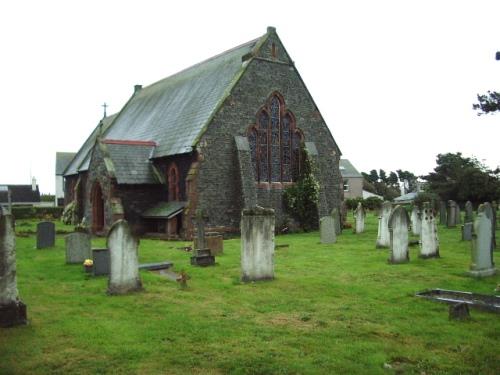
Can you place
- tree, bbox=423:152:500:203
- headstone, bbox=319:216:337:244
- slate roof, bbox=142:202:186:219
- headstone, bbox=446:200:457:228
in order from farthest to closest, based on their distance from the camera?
1. tree, bbox=423:152:500:203
2. headstone, bbox=446:200:457:228
3. slate roof, bbox=142:202:186:219
4. headstone, bbox=319:216:337:244

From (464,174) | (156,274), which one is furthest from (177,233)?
(464,174)

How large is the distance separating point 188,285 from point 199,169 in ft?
42.7

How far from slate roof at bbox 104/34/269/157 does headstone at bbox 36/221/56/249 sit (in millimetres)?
7613

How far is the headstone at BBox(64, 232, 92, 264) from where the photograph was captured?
1527cm

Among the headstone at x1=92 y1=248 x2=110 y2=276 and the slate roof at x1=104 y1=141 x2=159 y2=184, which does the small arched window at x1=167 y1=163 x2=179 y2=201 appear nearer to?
the slate roof at x1=104 y1=141 x2=159 y2=184

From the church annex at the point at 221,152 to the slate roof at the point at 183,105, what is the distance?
0.28 ft

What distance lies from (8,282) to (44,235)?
41.9ft

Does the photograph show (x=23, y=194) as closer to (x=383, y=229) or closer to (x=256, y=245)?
(x=383, y=229)

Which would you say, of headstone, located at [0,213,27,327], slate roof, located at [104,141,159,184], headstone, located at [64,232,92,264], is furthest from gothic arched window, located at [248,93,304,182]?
headstone, located at [0,213,27,327]

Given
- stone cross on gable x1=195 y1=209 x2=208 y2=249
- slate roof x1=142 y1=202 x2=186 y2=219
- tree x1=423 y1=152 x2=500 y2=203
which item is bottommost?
stone cross on gable x1=195 y1=209 x2=208 y2=249

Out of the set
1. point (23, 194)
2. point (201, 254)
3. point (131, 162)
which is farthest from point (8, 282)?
point (23, 194)

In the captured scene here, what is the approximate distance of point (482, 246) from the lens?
1227 centimetres

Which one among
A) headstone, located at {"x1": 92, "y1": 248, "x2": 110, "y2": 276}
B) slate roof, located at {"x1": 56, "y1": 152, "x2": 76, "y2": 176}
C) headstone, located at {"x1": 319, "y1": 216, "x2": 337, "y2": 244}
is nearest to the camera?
headstone, located at {"x1": 92, "y1": 248, "x2": 110, "y2": 276}

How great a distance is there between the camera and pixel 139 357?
21.2ft
